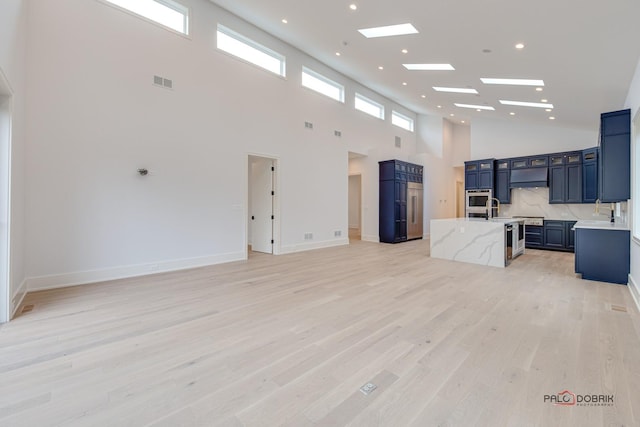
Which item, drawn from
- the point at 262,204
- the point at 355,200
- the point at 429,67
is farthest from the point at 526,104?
the point at 355,200

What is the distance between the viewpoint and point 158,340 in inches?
101

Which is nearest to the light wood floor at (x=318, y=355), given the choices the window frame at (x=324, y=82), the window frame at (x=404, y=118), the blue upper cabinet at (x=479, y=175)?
the blue upper cabinet at (x=479, y=175)

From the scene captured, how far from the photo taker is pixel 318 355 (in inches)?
90.1

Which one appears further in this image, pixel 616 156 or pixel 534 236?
pixel 534 236

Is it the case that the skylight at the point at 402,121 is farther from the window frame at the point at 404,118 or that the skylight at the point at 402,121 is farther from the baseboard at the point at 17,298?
the baseboard at the point at 17,298

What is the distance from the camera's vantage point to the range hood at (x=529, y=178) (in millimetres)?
8289

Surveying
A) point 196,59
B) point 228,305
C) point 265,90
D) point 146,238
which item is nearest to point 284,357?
point 228,305

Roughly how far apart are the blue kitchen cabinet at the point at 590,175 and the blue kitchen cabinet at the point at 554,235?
0.84 m

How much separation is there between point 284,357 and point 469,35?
4522 millimetres

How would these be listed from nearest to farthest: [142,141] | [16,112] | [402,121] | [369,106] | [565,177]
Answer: [16,112] → [142,141] → [565,177] → [369,106] → [402,121]

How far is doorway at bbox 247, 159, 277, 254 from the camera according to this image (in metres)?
7.05

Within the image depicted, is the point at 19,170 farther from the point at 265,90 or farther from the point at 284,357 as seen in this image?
the point at 265,90

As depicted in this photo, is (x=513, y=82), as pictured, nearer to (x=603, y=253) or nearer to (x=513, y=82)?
(x=513, y=82)

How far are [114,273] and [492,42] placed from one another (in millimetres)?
6446
